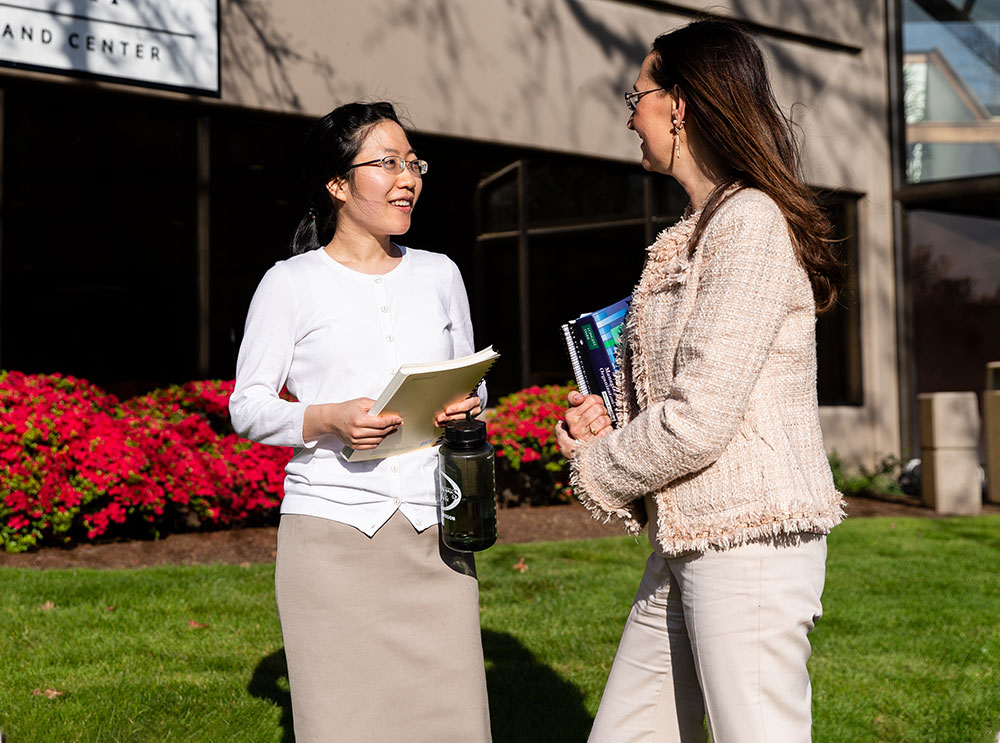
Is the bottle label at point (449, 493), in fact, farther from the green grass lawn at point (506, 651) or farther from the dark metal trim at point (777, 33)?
the dark metal trim at point (777, 33)

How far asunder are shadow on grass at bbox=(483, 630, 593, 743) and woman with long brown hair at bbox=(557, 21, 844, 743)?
1.90m

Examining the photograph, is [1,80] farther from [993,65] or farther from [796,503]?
[993,65]

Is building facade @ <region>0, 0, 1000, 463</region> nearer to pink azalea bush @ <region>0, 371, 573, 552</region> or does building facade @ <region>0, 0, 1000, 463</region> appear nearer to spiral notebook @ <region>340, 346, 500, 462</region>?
pink azalea bush @ <region>0, 371, 573, 552</region>

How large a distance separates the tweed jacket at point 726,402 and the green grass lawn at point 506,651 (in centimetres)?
216

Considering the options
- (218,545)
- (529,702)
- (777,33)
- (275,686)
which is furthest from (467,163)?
(529,702)

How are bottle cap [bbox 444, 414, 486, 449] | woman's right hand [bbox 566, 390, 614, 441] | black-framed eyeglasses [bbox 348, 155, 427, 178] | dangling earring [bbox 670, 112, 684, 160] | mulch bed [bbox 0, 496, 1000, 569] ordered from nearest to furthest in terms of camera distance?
dangling earring [bbox 670, 112, 684, 160] < woman's right hand [bbox 566, 390, 614, 441] < bottle cap [bbox 444, 414, 486, 449] < black-framed eyeglasses [bbox 348, 155, 427, 178] < mulch bed [bbox 0, 496, 1000, 569]

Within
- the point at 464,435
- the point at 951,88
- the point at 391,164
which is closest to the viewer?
the point at 464,435

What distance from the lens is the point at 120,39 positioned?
8039 millimetres

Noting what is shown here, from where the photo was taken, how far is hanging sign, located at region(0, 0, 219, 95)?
764cm

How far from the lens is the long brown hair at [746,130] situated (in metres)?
2.22

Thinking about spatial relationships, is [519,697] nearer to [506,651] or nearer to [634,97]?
[506,651]

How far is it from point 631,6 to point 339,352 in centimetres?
942

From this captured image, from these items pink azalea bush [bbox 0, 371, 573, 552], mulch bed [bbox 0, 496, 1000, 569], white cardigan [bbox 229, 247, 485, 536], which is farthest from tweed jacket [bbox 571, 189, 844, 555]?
pink azalea bush [bbox 0, 371, 573, 552]

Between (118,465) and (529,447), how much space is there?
3.64 metres
